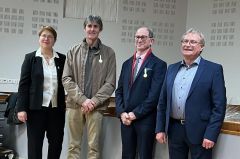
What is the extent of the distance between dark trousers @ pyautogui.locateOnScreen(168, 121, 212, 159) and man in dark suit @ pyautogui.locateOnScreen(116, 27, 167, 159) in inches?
11.0

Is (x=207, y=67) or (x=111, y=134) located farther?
(x=111, y=134)

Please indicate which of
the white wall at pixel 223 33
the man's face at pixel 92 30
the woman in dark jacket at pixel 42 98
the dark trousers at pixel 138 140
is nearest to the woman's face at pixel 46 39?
the woman in dark jacket at pixel 42 98

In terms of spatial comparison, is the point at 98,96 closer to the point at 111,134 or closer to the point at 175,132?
the point at 111,134

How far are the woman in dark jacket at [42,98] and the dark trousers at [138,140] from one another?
616 millimetres

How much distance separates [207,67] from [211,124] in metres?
0.39

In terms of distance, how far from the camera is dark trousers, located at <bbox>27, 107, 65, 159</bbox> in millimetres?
3105

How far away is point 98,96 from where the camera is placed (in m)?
3.07

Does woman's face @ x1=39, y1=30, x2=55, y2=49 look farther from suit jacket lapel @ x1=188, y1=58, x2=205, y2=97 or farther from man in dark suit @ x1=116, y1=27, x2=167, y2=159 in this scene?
suit jacket lapel @ x1=188, y1=58, x2=205, y2=97

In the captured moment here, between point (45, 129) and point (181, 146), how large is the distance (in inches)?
48.8

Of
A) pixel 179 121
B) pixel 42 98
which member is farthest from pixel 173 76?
pixel 42 98

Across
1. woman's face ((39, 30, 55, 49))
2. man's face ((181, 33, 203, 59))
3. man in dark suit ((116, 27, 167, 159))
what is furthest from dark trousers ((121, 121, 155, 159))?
woman's face ((39, 30, 55, 49))

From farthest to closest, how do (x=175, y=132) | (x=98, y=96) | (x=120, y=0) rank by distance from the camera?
(x=120, y=0) → (x=98, y=96) → (x=175, y=132)

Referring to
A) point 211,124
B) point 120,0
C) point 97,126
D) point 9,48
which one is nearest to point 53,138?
point 97,126

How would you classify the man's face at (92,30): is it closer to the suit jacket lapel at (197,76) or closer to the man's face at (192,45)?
the man's face at (192,45)
